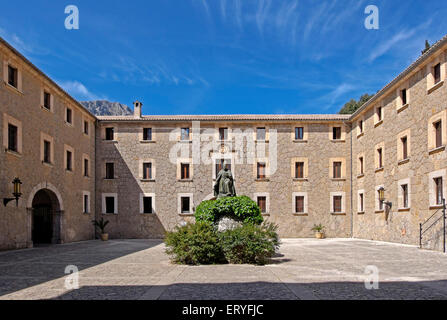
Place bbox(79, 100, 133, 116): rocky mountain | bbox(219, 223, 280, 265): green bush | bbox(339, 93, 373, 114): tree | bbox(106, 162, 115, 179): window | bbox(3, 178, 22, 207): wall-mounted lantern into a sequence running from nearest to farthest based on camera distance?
bbox(219, 223, 280, 265): green bush, bbox(3, 178, 22, 207): wall-mounted lantern, bbox(106, 162, 115, 179): window, bbox(339, 93, 373, 114): tree, bbox(79, 100, 133, 116): rocky mountain

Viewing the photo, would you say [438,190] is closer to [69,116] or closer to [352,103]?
[69,116]

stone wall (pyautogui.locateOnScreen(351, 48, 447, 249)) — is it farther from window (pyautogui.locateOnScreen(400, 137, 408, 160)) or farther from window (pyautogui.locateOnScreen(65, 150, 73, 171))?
window (pyautogui.locateOnScreen(65, 150, 73, 171))

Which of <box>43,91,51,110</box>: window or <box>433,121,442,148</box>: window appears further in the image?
<box>43,91,51,110</box>: window

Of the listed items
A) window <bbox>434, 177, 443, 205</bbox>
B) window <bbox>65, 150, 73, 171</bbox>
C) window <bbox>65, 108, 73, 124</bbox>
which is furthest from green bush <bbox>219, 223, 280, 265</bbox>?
window <bbox>65, 108, 73, 124</bbox>

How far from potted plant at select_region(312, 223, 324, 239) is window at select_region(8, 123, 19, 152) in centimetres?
1816

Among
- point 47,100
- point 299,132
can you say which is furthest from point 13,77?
point 299,132

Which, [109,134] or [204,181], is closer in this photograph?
[204,181]

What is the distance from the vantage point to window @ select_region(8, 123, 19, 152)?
54.3ft

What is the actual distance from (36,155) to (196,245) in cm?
1153

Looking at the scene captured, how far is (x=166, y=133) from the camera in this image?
2697cm

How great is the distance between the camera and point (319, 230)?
83.9 feet

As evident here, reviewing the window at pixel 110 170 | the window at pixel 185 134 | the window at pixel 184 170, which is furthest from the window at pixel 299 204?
the window at pixel 110 170

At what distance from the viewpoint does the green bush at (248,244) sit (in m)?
10.7
